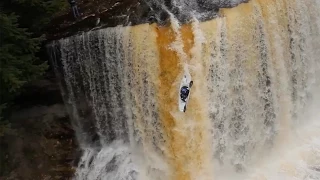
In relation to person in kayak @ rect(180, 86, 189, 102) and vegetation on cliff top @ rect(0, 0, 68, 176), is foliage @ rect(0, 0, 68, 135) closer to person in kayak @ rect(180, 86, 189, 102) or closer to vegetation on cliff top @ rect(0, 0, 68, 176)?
vegetation on cliff top @ rect(0, 0, 68, 176)

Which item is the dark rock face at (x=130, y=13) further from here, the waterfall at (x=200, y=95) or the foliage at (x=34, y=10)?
the foliage at (x=34, y=10)

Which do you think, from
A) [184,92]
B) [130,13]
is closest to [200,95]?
[184,92]

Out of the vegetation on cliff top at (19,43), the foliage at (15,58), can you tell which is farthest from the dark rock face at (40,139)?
the foliage at (15,58)

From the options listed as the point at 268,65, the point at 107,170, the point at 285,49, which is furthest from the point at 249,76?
the point at 107,170

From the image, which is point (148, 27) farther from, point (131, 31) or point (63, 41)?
point (63, 41)

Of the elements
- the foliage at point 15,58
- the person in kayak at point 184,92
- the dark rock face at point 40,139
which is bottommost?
the dark rock face at point 40,139

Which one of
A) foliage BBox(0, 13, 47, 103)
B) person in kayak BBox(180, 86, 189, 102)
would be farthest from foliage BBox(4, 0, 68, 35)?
person in kayak BBox(180, 86, 189, 102)
